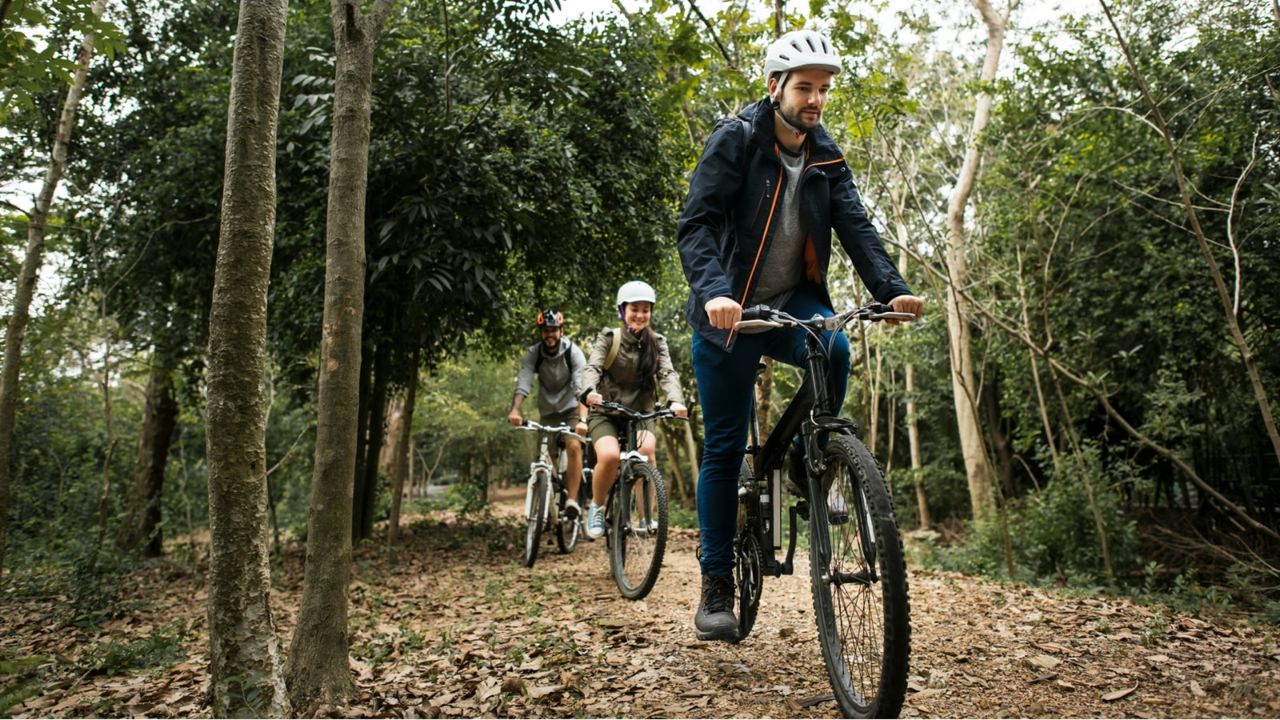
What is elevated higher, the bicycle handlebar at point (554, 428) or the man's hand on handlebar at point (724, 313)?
the man's hand on handlebar at point (724, 313)

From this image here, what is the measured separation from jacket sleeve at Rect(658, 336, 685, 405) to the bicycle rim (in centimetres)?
219

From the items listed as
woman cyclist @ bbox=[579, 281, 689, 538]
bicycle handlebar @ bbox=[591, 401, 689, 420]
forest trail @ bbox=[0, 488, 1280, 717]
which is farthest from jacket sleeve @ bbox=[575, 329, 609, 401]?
forest trail @ bbox=[0, 488, 1280, 717]

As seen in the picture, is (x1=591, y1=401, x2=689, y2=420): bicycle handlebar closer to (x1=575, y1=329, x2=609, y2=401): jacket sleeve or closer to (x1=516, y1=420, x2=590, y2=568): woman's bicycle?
(x1=575, y1=329, x2=609, y2=401): jacket sleeve

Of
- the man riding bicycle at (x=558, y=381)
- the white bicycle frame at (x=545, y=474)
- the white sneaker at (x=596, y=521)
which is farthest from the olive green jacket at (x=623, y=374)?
the white bicycle frame at (x=545, y=474)

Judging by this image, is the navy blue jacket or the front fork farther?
the front fork

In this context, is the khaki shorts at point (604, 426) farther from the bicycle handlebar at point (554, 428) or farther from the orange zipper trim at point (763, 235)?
the orange zipper trim at point (763, 235)

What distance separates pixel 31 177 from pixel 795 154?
7711 mm

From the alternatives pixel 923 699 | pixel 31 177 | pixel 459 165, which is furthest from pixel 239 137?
pixel 31 177

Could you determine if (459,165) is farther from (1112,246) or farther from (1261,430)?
(1261,430)

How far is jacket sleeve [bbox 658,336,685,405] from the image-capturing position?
5293 mm

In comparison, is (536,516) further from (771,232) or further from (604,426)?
(771,232)

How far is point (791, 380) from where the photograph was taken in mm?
17797

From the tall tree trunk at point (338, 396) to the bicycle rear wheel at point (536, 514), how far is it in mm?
3818

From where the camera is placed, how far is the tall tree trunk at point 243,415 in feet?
8.50
